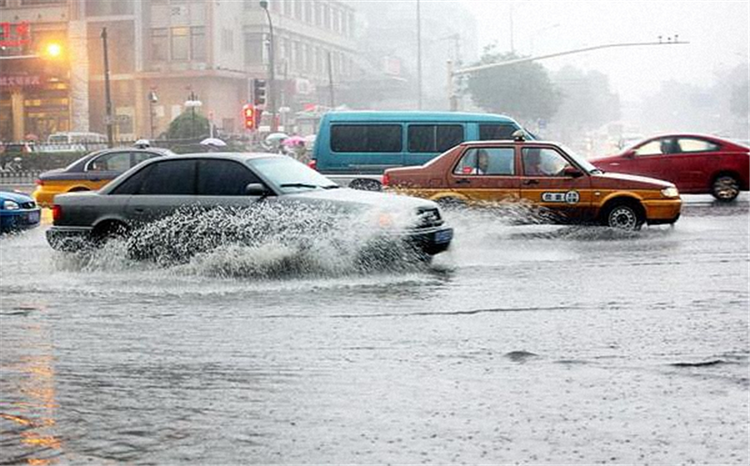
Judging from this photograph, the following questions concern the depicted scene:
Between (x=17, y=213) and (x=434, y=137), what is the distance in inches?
290

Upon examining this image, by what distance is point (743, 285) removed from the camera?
11031mm

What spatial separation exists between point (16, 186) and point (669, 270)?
2847 cm

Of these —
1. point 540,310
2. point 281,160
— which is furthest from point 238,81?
point 540,310

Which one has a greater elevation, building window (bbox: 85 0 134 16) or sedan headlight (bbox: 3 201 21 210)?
building window (bbox: 85 0 134 16)

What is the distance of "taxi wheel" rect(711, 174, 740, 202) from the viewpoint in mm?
22781

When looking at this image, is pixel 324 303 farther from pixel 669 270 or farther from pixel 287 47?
pixel 287 47

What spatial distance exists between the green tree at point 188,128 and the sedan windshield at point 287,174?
34.0 m

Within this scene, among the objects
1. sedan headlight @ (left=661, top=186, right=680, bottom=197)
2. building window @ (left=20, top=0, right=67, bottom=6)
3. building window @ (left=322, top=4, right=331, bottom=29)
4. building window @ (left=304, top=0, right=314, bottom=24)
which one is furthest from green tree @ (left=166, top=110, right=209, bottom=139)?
building window @ (left=322, top=4, right=331, bottom=29)

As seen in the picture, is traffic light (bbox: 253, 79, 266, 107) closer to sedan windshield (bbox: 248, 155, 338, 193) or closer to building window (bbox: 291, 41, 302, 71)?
sedan windshield (bbox: 248, 155, 338, 193)

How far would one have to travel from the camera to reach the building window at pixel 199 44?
60500mm

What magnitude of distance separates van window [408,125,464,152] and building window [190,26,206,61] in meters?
42.7

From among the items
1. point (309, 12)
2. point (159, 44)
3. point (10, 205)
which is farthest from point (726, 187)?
point (309, 12)

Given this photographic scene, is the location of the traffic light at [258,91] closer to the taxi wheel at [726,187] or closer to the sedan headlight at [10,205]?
the taxi wheel at [726,187]

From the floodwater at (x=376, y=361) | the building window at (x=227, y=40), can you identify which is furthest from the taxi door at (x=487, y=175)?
the building window at (x=227, y=40)
